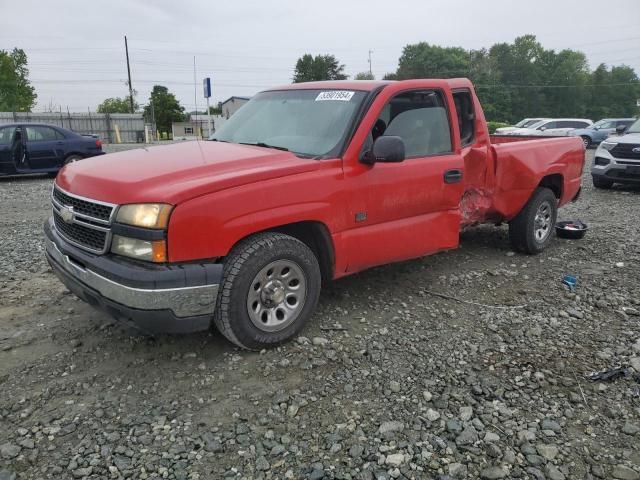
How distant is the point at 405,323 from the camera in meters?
4.19

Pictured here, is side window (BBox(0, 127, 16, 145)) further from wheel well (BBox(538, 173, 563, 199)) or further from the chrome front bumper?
wheel well (BBox(538, 173, 563, 199))

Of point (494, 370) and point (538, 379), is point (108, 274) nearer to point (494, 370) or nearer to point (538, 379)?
point (494, 370)

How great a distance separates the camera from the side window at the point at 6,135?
1235 centimetres

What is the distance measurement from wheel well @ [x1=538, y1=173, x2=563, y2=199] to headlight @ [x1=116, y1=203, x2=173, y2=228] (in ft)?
15.4

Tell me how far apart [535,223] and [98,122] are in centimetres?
3646

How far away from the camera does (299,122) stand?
432cm

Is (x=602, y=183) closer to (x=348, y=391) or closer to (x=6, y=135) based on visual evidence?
(x=348, y=391)

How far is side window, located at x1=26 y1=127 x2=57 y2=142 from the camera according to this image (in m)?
12.6

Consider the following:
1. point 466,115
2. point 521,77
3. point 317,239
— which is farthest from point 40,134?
point 521,77

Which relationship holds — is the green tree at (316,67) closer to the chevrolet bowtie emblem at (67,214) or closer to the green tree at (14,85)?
the green tree at (14,85)

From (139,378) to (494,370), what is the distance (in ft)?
7.58

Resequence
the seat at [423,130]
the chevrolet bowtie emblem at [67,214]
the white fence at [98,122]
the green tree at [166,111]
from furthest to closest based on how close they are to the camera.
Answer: the green tree at [166,111] → the white fence at [98,122] → the seat at [423,130] → the chevrolet bowtie emblem at [67,214]

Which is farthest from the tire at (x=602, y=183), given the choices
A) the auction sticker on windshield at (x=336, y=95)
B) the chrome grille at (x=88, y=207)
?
the chrome grille at (x=88, y=207)

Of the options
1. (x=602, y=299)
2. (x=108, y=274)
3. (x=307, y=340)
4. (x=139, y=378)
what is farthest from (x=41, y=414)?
(x=602, y=299)
